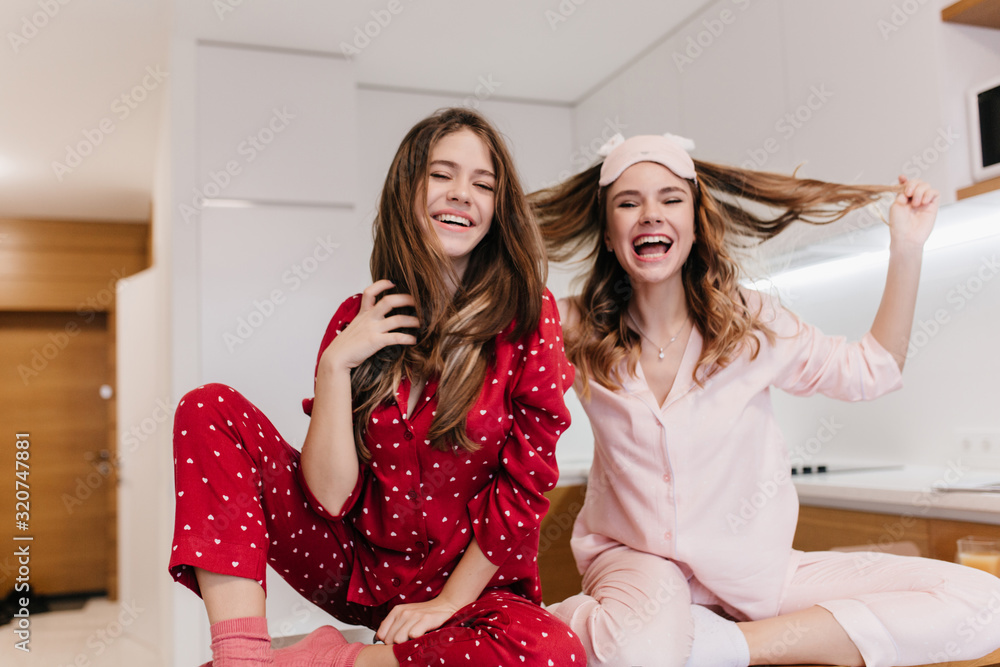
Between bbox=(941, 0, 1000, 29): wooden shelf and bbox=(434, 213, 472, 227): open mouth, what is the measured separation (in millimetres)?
1194

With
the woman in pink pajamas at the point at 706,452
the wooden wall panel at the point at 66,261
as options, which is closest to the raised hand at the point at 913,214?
the woman in pink pajamas at the point at 706,452

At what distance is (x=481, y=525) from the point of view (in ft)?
3.62

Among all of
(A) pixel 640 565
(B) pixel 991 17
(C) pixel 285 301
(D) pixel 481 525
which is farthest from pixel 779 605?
(C) pixel 285 301

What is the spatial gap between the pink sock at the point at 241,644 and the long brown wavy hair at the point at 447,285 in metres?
0.28

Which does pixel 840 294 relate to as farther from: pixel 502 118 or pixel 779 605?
pixel 502 118

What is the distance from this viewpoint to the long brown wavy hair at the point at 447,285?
3.68 ft

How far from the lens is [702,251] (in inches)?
58.1

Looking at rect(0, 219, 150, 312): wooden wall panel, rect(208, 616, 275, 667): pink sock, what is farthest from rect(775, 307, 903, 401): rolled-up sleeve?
rect(0, 219, 150, 312): wooden wall panel

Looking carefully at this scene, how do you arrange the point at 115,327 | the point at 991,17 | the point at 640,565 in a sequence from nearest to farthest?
the point at 640,565, the point at 991,17, the point at 115,327

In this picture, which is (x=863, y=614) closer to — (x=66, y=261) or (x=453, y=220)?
(x=453, y=220)

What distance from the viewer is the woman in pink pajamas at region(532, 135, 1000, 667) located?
1.18 metres

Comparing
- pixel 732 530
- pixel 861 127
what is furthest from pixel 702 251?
pixel 861 127

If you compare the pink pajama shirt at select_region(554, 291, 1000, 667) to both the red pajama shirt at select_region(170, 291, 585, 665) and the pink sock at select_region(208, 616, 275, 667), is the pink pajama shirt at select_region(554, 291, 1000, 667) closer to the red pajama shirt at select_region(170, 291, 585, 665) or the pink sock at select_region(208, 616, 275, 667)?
the red pajama shirt at select_region(170, 291, 585, 665)

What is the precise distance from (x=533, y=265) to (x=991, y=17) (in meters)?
1.22
